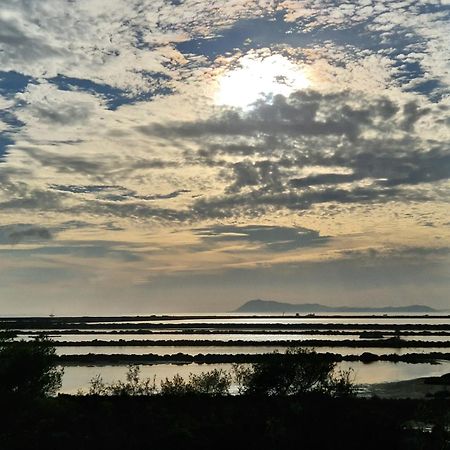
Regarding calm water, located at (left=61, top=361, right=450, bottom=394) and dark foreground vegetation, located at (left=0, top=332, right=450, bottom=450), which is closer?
dark foreground vegetation, located at (left=0, top=332, right=450, bottom=450)

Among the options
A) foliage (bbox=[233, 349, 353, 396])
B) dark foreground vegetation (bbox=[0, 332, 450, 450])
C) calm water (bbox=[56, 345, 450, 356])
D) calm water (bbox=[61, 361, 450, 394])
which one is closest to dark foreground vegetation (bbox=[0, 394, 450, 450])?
dark foreground vegetation (bbox=[0, 332, 450, 450])

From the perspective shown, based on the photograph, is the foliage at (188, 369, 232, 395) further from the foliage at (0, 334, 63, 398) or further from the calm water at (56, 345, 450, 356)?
the calm water at (56, 345, 450, 356)

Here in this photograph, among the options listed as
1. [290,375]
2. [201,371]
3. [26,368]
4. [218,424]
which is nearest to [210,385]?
[290,375]

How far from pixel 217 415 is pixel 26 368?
8.69 m

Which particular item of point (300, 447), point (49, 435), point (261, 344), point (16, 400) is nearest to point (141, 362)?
point (261, 344)

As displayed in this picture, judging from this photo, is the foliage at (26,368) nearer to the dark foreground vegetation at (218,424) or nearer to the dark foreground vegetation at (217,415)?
the dark foreground vegetation at (217,415)

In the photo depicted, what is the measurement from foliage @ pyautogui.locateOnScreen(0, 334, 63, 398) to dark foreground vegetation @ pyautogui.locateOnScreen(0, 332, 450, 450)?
0.15ft

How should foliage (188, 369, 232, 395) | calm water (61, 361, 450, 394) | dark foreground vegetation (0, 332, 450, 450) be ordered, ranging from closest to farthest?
dark foreground vegetation (0, 332, 450, 450), foliage (188, 369, 232, 395), calm water (61, 361, 450, 394)

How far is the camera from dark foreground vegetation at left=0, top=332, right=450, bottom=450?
655 inches

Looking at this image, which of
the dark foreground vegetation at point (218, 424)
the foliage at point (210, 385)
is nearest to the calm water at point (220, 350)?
the foliage at point (210, 385)

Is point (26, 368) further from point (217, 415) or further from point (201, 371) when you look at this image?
point (201, 371)

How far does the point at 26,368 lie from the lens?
25.4m

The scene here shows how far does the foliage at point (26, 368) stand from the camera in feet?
81.1

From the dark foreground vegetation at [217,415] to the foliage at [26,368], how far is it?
1.7 inches
